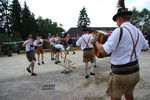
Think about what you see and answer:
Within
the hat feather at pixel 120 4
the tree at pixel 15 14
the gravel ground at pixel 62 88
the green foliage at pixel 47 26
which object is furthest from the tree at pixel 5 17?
the hat feather at pixel 120 4

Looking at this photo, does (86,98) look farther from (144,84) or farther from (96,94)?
(144,84)

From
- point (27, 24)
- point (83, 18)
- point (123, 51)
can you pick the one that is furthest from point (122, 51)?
point (83, 18)

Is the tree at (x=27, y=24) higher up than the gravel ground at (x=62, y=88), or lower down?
higher up

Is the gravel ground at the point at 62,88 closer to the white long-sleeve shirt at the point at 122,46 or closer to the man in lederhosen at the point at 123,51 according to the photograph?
the man in lederhosen at the point at 123,51

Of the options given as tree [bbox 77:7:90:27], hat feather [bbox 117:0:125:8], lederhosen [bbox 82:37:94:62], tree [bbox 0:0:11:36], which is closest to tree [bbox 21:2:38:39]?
tree [bbox 0:0:11:36]

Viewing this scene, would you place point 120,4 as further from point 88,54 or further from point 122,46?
point 88,54

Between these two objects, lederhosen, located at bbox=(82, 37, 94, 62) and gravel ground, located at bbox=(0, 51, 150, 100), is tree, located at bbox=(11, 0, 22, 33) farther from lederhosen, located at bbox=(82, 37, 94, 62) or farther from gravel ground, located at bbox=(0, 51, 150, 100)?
lederhosen, located at bbox=(82, 37, 94, 62)

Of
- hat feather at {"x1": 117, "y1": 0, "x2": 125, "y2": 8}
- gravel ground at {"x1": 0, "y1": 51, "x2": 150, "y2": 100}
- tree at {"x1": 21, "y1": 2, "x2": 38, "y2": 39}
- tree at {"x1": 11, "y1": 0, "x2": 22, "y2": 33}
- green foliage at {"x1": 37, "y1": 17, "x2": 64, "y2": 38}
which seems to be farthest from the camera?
green foliage at {"x1": 37, "y1": 17, "x2": 64, "y2": 38}

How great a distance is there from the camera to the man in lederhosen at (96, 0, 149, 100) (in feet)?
8.50

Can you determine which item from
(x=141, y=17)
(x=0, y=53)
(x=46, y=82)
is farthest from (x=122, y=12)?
(x=141, y=17)

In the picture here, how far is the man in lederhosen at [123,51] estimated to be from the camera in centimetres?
259

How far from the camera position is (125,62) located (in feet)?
8.85

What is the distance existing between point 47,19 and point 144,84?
2276 inches

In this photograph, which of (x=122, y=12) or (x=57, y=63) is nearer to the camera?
(x=122, y=12)
